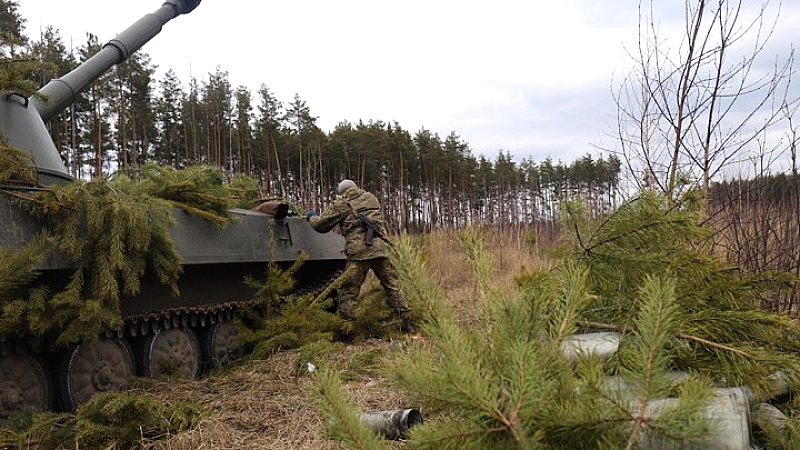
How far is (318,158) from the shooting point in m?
26.7

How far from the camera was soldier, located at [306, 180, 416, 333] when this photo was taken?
7.88 meters

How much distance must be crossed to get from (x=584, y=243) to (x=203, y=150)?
2402cm

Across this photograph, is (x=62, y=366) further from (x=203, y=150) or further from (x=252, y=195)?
(x=203, y=150)

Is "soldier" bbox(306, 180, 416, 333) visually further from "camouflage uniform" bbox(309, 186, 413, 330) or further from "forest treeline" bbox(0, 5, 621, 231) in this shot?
"forest treeline" bbox(0, 5, 621, 231)

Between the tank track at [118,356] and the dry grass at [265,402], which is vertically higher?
the tank track at [118,356]

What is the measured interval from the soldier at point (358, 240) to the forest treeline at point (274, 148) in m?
11.3

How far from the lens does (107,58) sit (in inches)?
291

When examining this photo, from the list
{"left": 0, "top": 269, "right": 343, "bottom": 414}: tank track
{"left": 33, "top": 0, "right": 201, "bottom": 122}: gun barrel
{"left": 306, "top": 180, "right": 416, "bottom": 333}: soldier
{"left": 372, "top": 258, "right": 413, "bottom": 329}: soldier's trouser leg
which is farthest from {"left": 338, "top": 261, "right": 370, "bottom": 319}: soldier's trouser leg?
{"left": 33, "top": 0, "right": 201, "bottom": 122}: gun barrel

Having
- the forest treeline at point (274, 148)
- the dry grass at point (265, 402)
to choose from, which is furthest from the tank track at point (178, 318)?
the forest treeline at point (274, 148)

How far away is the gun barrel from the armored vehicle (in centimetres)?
1

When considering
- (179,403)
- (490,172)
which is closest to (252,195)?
(179,403)

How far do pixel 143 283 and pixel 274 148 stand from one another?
64.9 feet

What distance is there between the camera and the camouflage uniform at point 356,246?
311 inches

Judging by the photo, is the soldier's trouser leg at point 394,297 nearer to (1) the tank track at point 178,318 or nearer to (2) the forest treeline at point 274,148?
(1) the tank track at point 178,318
